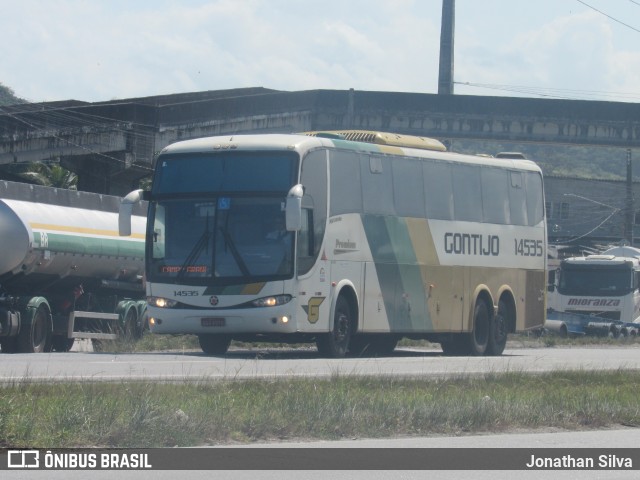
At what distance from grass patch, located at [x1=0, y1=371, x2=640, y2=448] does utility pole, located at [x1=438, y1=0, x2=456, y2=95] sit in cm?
6014

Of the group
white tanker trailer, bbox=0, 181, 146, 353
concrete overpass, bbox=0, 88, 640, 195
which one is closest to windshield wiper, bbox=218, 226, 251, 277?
white tanker trailer, bbox=0, 181, 146, 353

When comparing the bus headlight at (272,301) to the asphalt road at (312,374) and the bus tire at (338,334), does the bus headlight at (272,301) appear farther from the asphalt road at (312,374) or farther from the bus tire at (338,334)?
the bus tire at (338,334)

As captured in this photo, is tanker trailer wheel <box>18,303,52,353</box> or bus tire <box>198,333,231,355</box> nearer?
bus tire <box>198,333,231,355</box>

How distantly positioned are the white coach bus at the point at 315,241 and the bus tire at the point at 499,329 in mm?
584

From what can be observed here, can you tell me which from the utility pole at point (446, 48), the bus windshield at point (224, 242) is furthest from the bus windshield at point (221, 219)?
the utility pole at point (446, 48)

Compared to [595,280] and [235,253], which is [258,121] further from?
[235,253]

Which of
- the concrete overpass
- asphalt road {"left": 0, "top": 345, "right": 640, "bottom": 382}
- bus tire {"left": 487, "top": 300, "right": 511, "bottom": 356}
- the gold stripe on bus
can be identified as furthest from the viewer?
the concrete overpass

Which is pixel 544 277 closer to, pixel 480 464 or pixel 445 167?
pixel 445 167

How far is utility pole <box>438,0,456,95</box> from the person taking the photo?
74.1 meters

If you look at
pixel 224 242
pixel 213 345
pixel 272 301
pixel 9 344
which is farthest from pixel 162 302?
pixel 9 344

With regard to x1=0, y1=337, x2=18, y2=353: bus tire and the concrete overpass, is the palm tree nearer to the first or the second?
the concrete overpass

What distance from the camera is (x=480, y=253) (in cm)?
2547

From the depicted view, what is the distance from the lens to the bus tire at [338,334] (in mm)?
21359

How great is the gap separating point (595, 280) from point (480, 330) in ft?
72.3
